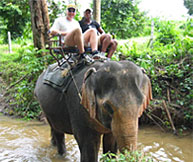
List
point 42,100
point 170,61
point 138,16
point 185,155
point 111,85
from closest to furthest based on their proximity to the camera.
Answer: point 111,85, point 42,100, point 185,155, point 170,61, point 138,16

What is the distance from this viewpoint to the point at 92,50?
363 cm

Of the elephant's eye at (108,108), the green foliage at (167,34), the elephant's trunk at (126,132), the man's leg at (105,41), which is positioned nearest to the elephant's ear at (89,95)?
the elephant's eye at (108,108)

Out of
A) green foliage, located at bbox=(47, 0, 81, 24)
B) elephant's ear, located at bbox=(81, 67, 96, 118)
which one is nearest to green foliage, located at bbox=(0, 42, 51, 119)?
green foliage, located at bbox=(47, 0, 81, 24)

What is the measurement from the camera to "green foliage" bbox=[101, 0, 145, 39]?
14.9 metres

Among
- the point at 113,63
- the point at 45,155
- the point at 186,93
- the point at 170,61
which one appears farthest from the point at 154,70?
the point at 113,63

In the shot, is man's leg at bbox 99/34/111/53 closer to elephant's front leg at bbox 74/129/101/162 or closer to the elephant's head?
the elephant's head

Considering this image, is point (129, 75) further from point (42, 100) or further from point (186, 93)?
point (186, 93)

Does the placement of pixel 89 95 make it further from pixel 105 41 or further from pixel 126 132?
pixel 105 41

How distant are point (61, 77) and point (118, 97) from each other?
1535mm

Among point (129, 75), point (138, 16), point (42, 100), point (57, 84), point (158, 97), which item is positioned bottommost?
point (158, 97)

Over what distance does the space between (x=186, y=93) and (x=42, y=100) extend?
144 inches

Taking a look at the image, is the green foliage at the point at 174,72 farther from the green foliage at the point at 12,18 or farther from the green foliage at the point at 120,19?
the green foliage at the point at 120,19

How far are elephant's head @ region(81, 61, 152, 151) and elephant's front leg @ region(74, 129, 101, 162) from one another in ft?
1.41

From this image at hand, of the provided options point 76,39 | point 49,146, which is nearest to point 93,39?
point 76,39
